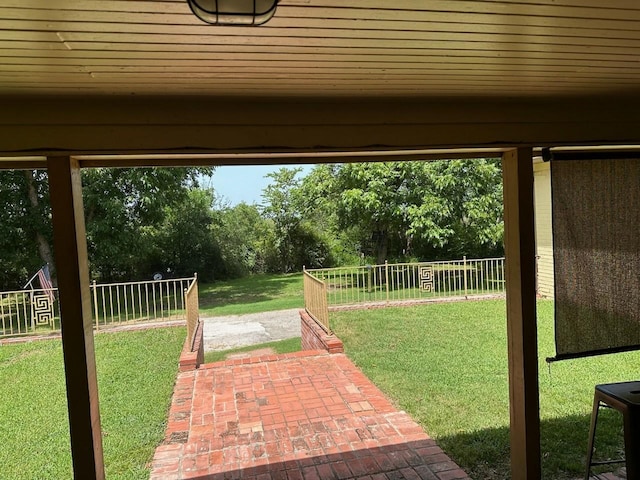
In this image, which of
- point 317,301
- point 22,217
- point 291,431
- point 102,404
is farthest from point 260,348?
point 22,217

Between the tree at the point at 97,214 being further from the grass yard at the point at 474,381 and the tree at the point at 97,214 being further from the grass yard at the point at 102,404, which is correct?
the grass yard at the point at 474,381

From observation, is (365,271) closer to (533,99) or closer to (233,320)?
(233,320)

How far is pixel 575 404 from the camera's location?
12.8ft

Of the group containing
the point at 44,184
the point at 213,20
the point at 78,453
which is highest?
the point at 44,184

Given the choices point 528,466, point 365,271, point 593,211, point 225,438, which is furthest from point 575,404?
point 365,271

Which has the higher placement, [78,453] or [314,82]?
[314,82]

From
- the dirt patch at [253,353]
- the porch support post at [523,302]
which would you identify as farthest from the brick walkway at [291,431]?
the dirt patch at [253,353]

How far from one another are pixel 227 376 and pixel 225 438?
1462 mm

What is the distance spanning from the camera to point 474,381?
4.56 m

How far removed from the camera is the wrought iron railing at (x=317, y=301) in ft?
19.4

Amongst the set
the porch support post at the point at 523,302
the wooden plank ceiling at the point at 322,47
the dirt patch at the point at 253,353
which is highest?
the wooden plank ceiling at the point at 322,47

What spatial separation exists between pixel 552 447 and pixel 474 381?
1391 mm

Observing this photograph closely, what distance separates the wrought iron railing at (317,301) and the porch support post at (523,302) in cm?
363

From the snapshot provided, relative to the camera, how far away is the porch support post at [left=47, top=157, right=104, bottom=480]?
74.1 inches
